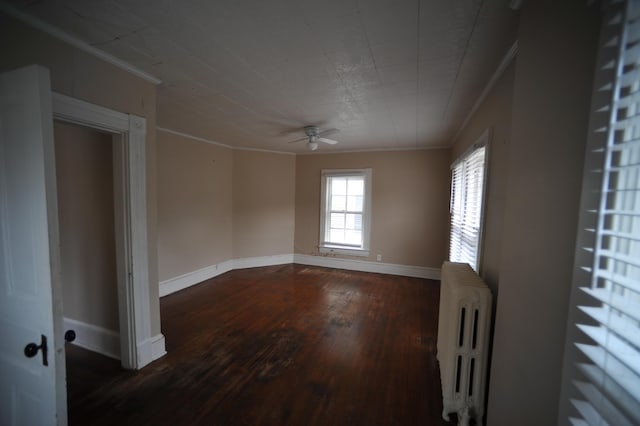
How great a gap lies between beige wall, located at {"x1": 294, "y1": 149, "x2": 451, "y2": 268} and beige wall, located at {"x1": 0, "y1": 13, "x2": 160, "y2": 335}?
11.7 feet

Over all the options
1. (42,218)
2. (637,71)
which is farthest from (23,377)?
(637,71)

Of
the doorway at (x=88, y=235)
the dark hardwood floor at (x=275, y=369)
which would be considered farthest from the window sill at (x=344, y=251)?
the doorway at (x=88, y=235)

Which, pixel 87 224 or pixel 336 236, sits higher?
pixel 87 224

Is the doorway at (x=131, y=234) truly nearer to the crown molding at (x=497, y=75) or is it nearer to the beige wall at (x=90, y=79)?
the beige wall at (x=90, y=79)

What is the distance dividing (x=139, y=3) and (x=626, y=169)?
80.2 inches

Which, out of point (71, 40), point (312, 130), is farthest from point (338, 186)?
point (71, 40)

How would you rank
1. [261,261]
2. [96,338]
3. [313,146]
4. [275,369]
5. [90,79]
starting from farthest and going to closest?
[261,261] → [313,146] → [96,338] → [275,369] → [90,79]

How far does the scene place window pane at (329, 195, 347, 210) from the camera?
17.2 ft

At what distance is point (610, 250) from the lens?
67 centimetres

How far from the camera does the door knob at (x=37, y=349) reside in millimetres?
977

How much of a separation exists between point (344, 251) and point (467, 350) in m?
3.61

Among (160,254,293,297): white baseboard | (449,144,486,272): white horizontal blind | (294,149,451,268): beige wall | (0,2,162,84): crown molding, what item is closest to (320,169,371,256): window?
(294,149,451,268): beige wall

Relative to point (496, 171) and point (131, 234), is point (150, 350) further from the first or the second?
point (496, 171)

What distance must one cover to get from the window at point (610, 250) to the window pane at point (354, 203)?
4.32m
